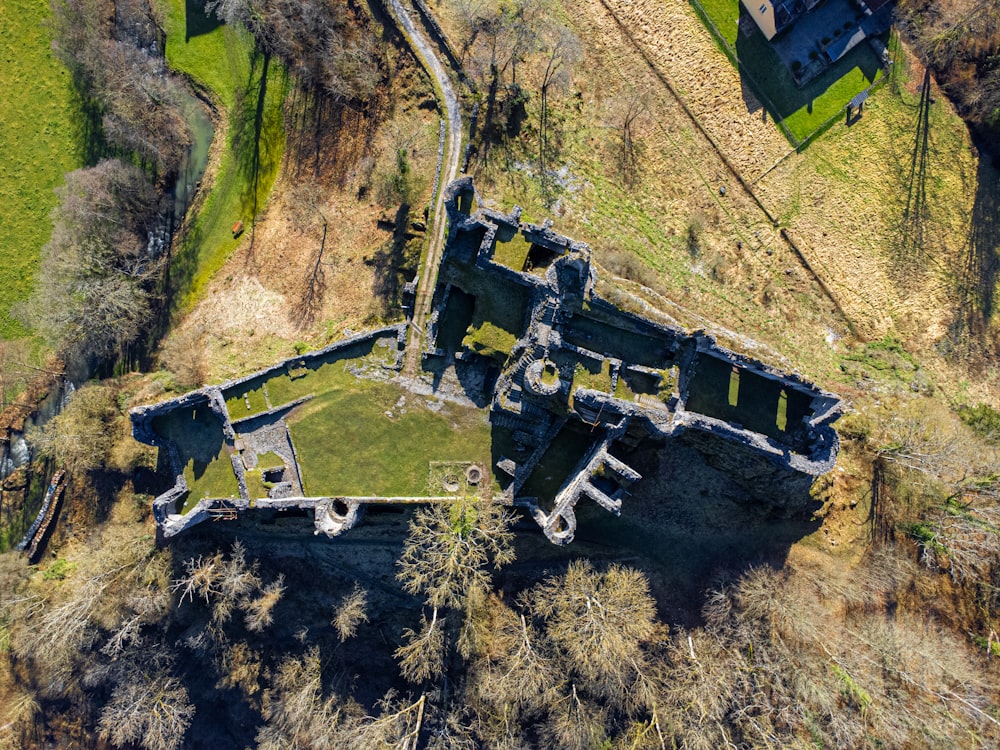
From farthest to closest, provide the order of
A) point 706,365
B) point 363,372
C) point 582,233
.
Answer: point 582,233 → point 363,372 → point 706,365

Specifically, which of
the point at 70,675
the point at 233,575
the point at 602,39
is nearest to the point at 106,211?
the point at 233,575

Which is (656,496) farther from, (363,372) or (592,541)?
(363,372)

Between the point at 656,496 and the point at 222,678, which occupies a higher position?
the point at 222,678

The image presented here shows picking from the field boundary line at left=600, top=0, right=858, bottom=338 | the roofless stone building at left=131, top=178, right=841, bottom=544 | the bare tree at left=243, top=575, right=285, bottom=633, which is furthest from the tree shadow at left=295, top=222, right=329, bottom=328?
the field boundary line at left=600, top=0, right=858, bottom=338


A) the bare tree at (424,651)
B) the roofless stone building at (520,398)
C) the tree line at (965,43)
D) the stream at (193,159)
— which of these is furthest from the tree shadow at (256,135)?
the tree line at (965,43)

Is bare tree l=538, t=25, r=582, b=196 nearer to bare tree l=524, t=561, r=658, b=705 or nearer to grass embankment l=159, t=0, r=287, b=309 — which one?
grass embankment l=159, t=0, r=287, b=309

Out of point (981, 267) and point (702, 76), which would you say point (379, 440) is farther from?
point (981, 267)

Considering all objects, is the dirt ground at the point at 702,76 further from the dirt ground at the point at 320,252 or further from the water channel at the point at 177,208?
the water channel at the point at 177,208
